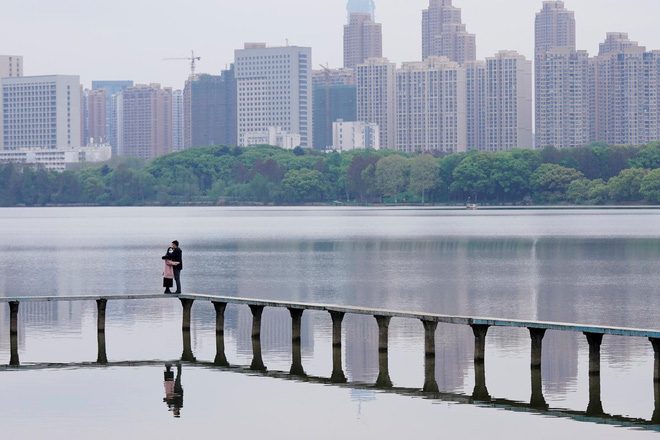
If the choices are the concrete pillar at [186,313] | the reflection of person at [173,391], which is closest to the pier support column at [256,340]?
the reflection of person at [173,391]

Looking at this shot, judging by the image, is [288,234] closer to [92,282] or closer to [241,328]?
[92,282]

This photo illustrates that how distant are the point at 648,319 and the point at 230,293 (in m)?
18.2

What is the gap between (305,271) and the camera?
65375 millimetres

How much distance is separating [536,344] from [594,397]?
1872mm

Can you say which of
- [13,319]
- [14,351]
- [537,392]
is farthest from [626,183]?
[537,392]

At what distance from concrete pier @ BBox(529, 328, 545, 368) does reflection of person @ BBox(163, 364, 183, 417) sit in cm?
741

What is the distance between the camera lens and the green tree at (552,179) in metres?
194

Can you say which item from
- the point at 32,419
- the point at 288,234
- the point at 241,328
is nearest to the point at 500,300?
the point at 241,328

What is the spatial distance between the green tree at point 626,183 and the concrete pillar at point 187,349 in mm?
162927

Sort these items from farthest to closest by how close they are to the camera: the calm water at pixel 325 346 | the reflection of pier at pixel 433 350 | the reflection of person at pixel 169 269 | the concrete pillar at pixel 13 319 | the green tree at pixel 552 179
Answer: the green tree at pixel 552 179
the reflection of person at pixel 169 269
the concrete pillar at pixel 13 319
the reflection of pier at pixel 433 350
the calm water at pixel 325 346

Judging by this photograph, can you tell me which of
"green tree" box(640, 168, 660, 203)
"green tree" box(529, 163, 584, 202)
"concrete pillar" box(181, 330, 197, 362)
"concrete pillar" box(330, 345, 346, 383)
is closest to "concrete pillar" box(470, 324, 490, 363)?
"concrete pillar" box(330, 345, 346, 383)

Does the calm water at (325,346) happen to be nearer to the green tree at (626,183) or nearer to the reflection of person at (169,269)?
the reflection of person at (169,269)

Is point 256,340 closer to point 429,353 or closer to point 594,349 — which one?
point 429,353

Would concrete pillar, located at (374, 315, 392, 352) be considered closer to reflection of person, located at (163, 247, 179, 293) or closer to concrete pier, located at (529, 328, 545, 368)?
concrete pier, located at (529, 328, 545, 368)
